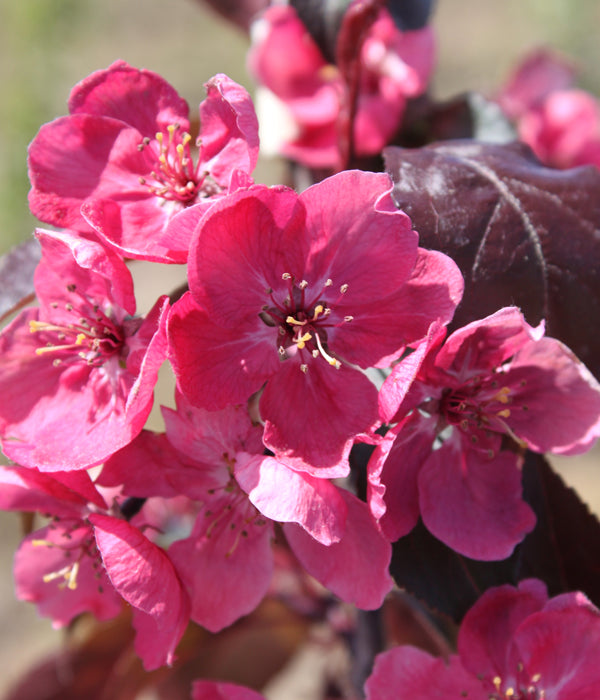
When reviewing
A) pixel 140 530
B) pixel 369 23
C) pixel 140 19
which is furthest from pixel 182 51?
pixel 140 530

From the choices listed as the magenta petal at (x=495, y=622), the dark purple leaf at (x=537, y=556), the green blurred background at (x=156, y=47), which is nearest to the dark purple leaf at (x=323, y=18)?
the dark purple leaf at (x=537, y=556)

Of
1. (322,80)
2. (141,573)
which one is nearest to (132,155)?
(141,573)

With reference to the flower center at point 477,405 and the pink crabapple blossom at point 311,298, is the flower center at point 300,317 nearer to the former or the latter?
the pink crabapple blossom at point 311,298

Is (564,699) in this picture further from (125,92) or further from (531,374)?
(125,92)

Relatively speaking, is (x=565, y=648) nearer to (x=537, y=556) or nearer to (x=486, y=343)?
(x=537, y=556)

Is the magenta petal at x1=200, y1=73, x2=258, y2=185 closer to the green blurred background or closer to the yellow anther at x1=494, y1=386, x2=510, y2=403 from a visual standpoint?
the yellow anther at x1=494, y1=386, x2=510, y2=403

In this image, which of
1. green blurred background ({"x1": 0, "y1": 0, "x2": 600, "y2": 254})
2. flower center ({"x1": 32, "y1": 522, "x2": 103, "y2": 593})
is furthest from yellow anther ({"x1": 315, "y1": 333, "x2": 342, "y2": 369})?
green blurred background ({"x1": 0, "y1": 0, "x2": 600, "y2": 254})
